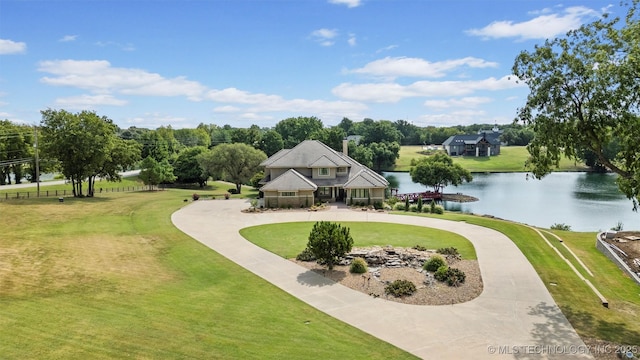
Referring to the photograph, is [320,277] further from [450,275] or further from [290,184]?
[290,184]

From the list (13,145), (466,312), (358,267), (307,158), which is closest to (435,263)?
(358,267)

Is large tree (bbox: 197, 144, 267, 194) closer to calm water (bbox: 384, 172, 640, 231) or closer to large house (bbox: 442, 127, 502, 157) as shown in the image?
calm water (bbox: 384, 172, 640, 231)

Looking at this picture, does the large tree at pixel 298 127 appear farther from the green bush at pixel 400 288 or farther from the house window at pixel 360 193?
the green bush at pixel 400 288

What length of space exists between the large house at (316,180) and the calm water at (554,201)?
59.7ft

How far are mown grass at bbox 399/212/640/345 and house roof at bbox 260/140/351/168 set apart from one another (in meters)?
23.8

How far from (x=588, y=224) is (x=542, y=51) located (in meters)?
38.3

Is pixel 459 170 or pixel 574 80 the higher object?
pixel 574 80

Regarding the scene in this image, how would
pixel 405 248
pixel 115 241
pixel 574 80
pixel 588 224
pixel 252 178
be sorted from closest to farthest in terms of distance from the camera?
1. pixel 574 80
2. pixel 405 248
3. pixel 115 241
4. pixel 588 224
5. pixel 252 178

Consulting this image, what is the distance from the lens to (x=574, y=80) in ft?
57.1

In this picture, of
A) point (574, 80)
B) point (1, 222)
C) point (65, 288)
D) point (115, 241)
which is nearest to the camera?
point (574, 80)

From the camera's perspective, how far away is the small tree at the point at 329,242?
22.2 m

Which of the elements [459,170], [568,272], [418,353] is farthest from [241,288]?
[459,170]

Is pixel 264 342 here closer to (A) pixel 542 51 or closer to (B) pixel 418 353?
(B) pixel 418 353

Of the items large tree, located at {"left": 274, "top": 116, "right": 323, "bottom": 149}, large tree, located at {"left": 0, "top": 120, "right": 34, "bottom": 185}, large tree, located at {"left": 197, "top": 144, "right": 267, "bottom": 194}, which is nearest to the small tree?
large tree, located at {"left": 197, "top": 144, "right": 267, "bottom": 194}
